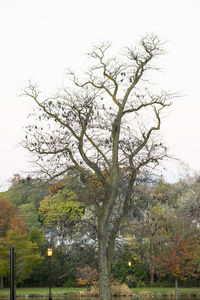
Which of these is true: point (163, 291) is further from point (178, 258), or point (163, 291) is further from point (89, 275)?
point (89, 275)

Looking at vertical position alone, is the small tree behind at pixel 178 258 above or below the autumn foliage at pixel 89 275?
above

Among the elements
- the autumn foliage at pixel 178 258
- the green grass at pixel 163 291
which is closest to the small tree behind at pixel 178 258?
the autumn foliage at pixel 178 258

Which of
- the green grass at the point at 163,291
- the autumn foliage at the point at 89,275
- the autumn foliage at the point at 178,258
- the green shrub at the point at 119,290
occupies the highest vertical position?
the autumn foliage at the point at 178,258

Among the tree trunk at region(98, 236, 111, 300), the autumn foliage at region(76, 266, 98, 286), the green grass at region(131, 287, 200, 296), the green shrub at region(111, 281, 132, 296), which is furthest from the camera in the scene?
the autumn foliage at region(76, 266, 98, 286)

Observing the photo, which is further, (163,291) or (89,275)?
(163,291)

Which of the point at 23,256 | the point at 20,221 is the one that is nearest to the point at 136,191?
the point at 23,256

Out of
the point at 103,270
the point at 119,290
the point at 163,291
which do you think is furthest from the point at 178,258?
the point at 103,270

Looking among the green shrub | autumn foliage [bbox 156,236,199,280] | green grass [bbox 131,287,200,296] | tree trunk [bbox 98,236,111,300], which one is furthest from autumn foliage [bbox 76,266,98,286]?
tree trunk [bbox 98,236,111,300]

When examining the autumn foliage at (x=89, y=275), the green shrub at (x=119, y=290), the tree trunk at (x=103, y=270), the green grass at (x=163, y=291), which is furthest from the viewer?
the autumn foliage at (x=89, y=275)

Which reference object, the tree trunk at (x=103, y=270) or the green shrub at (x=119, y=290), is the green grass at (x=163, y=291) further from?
the tree trunk at (x=103, y=270)

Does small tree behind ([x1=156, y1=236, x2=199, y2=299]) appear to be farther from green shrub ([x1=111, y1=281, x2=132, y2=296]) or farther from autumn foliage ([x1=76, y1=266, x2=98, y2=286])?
autumn foliage ([x1=76, y1=266, x2=98, y2=286])

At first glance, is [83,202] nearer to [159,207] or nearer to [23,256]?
[23,256]

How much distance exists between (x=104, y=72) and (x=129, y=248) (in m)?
21.8

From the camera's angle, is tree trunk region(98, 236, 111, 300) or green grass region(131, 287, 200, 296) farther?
green grass region(131, 287, 200, 296)
